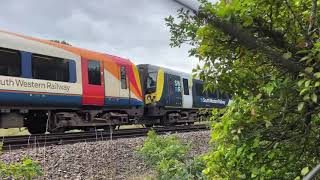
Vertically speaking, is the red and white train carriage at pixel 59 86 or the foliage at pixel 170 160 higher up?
the red and white train carriage at pixel 59 86

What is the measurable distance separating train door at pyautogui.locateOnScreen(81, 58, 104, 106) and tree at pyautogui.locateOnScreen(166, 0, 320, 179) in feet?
44.0

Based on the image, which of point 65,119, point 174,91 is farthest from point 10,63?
point 174,91

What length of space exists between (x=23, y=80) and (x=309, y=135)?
11.9 meters

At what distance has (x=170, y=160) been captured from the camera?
6453 mm

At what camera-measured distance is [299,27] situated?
2.93 m

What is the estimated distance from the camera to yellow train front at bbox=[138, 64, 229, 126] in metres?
22.5

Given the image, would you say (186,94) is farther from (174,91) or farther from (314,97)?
(314,97)

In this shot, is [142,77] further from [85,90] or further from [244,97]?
[244,97]

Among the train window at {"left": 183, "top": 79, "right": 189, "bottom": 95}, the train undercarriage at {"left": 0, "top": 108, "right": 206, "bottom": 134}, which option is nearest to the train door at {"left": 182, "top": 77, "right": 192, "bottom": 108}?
the train window at {"left": 183, "top": 79, "right": 189, "bottom": 95}

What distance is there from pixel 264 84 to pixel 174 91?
815 inches

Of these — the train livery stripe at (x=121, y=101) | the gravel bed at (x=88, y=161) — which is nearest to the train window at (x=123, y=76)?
the train livery stripe at (x=121, y=101)

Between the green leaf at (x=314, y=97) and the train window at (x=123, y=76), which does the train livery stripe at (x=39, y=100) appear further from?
the green leaf at (x=314, y=97)

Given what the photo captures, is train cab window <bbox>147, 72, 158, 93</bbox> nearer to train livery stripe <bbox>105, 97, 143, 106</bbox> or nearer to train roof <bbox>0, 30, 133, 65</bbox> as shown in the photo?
train livery stripe <bbox>105, 97, 143, 106</bbox>

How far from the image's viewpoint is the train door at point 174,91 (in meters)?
23.4
